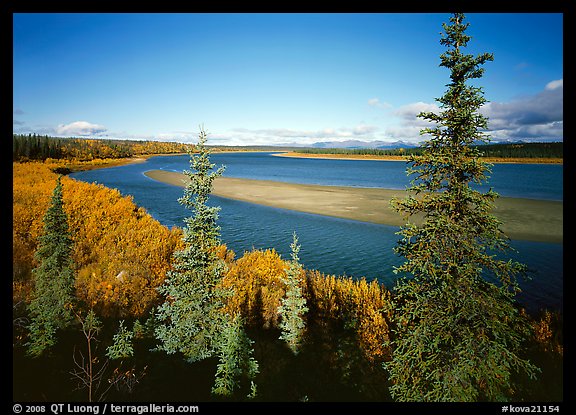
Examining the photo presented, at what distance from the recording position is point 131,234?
23.5 meters

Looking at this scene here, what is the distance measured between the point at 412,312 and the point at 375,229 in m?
25.1

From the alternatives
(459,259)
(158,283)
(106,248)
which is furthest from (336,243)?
(459,259)

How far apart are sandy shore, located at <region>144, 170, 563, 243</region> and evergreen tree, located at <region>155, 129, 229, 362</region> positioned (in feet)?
46.1

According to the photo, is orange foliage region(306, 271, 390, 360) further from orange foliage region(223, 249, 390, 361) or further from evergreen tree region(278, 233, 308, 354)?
evergreen tree region(278, 233, 308, 354)

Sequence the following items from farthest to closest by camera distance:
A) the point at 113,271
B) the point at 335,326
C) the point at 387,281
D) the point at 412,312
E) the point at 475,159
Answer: the point at 387,281, the point at 113,271, the point at 335,326, the point at 412,312, the point at 475,159

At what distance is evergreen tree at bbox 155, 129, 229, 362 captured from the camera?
1112 cm

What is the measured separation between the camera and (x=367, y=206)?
44062 mm

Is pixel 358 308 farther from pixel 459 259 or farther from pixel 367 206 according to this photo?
pixel 367 206

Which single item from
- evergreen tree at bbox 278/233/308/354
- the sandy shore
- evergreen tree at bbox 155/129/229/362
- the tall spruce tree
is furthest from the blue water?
evergreen tree at bbox 155/129/229/362

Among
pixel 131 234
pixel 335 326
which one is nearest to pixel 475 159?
pixel 335 326

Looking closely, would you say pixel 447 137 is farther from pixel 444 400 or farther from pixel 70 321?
pixel 70 321

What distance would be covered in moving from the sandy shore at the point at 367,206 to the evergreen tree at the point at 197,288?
46.1 feet

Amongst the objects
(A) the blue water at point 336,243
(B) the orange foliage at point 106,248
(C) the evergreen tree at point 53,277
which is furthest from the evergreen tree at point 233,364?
(A) the blue water at point 336,243

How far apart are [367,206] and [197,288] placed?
3601 cm
